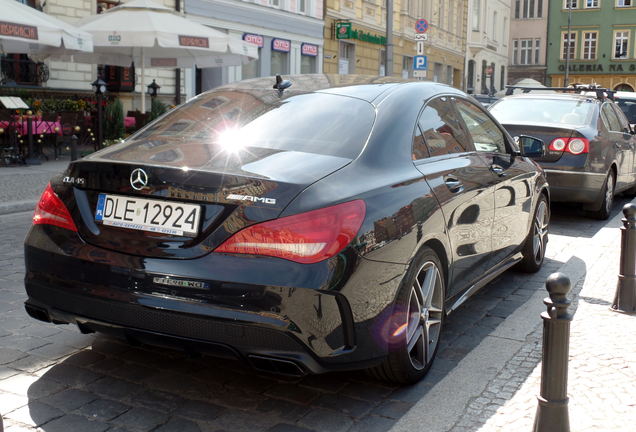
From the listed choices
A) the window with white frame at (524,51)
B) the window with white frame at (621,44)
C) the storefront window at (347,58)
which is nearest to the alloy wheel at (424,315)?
the storefront window at (347,58)

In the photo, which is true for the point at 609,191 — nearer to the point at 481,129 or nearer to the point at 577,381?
the point at 481,129

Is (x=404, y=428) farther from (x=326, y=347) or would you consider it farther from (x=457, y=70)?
(x=457, y=70)

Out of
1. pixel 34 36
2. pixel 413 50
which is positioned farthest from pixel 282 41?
pixel 34 36

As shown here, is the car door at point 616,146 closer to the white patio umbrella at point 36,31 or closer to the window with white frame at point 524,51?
the white patio umbrella at point 36,31

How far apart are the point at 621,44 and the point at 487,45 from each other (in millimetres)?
17932

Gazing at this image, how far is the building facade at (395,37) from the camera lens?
31.3 m

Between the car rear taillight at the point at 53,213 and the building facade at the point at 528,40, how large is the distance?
66706 mm

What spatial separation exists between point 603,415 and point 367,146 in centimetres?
164

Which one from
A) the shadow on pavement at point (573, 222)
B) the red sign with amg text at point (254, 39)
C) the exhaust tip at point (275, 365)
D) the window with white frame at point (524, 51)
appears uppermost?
the window with white frame at point (524, 51)

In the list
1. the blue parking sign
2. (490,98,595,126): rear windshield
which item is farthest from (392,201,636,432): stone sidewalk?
the blue parking sign

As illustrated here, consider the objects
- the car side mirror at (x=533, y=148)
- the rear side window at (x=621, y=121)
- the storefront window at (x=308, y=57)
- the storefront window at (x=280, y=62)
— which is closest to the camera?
the car side mirror at (x=533, y=148)

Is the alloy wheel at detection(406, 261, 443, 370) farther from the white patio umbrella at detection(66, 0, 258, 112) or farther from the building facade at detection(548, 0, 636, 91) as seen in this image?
the building facade at detection(548, 0, 636, 91)

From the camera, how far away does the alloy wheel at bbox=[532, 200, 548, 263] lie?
6465 millimetres

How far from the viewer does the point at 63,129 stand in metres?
15.0
